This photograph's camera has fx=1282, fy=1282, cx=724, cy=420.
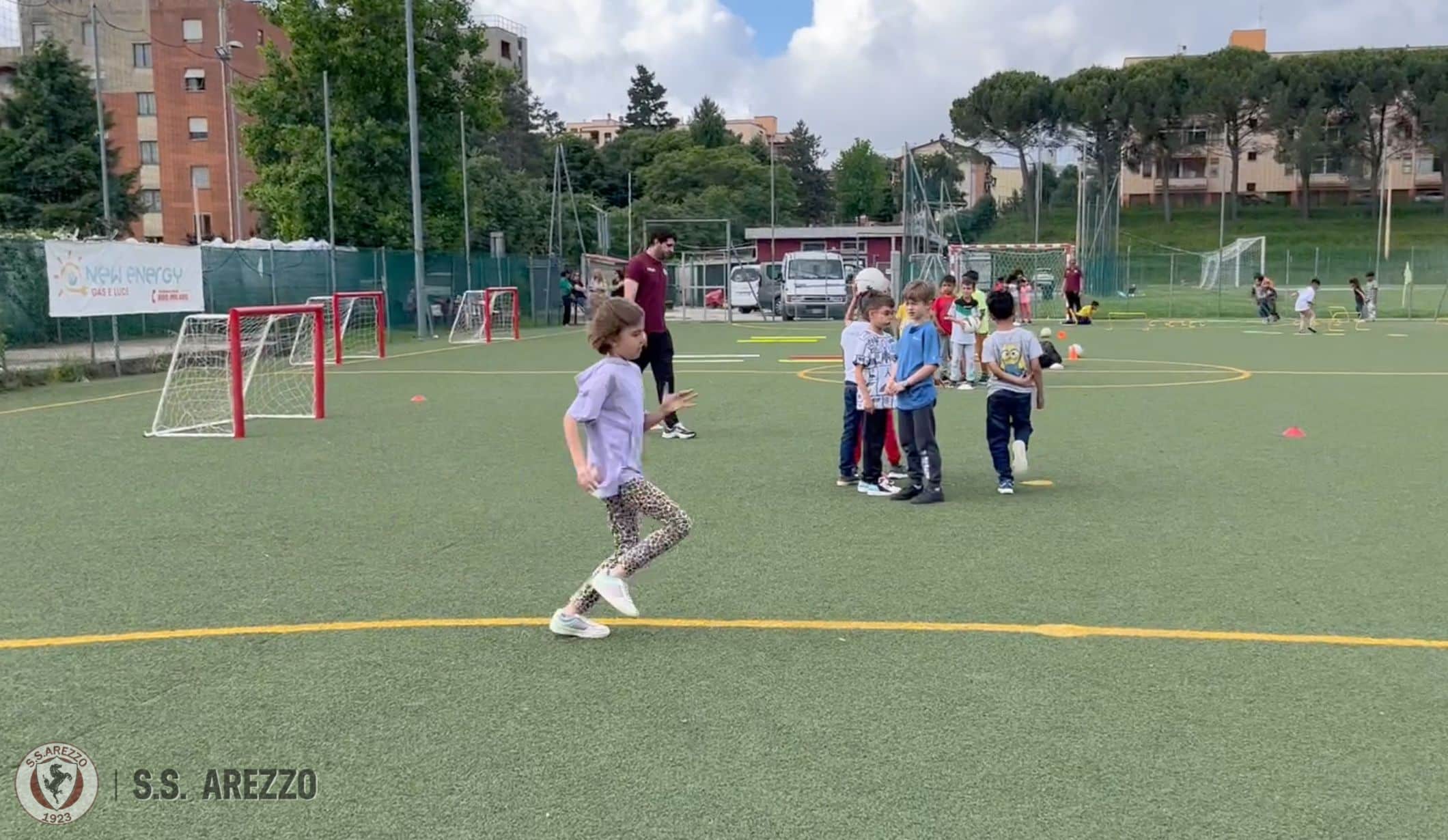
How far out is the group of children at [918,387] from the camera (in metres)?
8.61

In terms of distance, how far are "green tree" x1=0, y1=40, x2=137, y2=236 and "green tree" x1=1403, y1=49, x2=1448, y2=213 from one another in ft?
246

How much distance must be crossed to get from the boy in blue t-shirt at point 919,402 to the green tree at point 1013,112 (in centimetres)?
7683

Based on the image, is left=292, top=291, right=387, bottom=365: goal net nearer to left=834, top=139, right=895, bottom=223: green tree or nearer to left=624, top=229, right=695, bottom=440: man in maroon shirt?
left=624, top=229, right=695, bottom=440: man in maroon shirt

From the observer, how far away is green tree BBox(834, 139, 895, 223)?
121 m

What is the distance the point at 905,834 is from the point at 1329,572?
3.91m

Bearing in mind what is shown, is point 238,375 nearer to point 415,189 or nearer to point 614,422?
point 614,422

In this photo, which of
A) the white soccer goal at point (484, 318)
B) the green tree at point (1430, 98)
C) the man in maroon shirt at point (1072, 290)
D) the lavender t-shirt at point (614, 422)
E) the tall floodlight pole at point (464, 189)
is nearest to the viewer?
the lavender t-shirt at point (614, 422)

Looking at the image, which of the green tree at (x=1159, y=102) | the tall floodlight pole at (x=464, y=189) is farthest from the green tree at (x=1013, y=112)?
the tall floodlight pole at (x=464, y=189)

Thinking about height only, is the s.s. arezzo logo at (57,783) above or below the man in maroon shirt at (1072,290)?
below

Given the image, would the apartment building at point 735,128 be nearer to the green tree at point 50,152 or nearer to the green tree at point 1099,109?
the green tree at point 1099,109

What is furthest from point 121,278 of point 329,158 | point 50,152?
point 50,152

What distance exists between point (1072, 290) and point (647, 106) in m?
105

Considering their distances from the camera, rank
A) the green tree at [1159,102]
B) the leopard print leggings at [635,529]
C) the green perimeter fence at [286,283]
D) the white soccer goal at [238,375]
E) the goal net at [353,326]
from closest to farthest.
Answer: the leopard print leggings at [635,529], the white soccer goal at [238,375], the green perimeter fence at [286,283], the goal net at [353,326], the green tree at [1159,102]

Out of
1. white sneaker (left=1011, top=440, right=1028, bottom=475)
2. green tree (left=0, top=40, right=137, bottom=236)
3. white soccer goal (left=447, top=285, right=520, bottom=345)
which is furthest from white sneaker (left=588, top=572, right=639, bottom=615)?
green tree (left=0, top=40, right=137, bottom=236)
